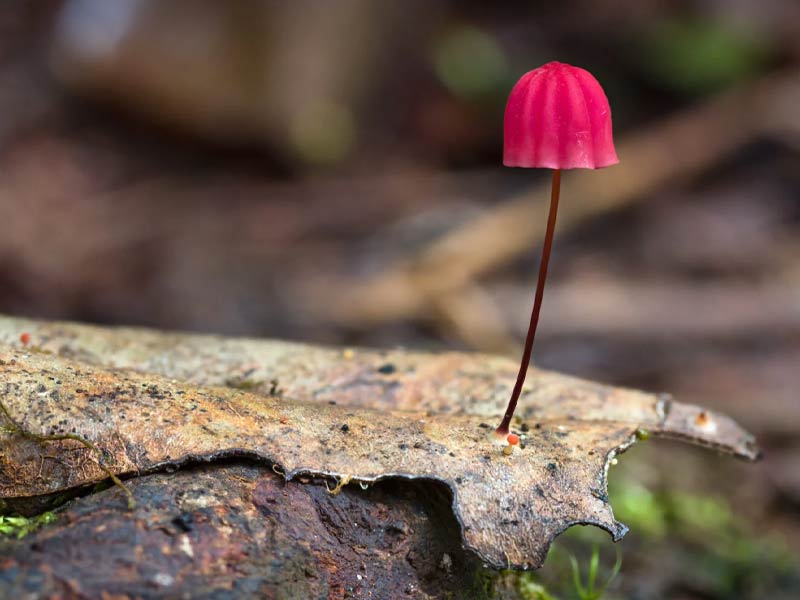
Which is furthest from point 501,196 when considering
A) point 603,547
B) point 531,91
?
point 531,91

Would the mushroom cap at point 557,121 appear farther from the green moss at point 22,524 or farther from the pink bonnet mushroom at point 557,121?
the green moss at point 22,524

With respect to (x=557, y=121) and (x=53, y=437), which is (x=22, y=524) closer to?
(x=53, y=437)

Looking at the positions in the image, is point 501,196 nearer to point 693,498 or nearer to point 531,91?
point 693,498

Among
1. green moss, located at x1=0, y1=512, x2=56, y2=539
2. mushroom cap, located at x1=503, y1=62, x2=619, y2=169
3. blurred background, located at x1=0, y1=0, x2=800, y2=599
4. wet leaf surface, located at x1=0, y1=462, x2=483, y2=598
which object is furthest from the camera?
blurred background, located at x1=0, y1=0, x2=800, y2=599

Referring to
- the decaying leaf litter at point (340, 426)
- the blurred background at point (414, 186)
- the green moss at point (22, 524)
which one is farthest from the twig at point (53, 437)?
the blurred background at point (414, 186)

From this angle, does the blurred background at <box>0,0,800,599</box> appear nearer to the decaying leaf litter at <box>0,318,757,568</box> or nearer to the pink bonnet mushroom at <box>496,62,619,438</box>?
the decaying leaf litter at <box>0,318,757,568</box>

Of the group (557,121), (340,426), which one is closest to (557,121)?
(557,121)

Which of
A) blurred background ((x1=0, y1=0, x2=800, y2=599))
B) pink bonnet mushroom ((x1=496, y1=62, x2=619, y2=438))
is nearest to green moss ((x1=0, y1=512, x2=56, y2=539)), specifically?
Result: pink bonnet mushroom ((x1=496, y1=62, x2=619, y2=438))
